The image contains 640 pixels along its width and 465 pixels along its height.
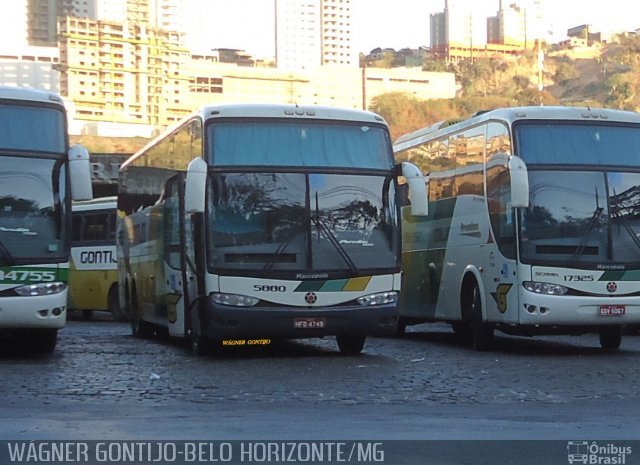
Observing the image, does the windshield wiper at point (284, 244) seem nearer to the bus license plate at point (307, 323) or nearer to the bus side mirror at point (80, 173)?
the bus license plate at point (307, 323)

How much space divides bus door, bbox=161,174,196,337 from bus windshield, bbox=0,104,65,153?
203 centimetres

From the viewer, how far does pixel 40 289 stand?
54.2ft

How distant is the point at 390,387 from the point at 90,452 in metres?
5.76

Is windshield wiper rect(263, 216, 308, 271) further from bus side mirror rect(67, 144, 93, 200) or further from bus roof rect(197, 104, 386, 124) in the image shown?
bus side mirror rect(67, 144, 93, 200)

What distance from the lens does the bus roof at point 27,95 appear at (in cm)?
1688

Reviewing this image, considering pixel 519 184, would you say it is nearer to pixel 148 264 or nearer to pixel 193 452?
pixel 148 264

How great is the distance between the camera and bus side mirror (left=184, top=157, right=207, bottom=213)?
1639cm

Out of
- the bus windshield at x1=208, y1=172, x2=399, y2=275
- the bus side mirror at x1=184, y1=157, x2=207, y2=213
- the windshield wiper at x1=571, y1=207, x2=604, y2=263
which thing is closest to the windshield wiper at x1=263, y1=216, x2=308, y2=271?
the bus windshield at x1=208, y1=172, x2=399, y2=275

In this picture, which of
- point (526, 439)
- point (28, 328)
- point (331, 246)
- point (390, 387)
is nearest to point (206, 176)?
point (331, 246)

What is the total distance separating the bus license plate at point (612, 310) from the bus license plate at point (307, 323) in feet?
12.1

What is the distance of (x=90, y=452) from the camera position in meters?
8.05

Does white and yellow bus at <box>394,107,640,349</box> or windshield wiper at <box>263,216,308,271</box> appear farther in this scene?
white and yellow bus at <box>394,107,640,349</box>

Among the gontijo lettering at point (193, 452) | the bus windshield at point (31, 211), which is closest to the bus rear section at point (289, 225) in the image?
the bus windshield at point (31, 211)

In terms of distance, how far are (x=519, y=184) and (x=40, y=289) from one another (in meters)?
5.93
